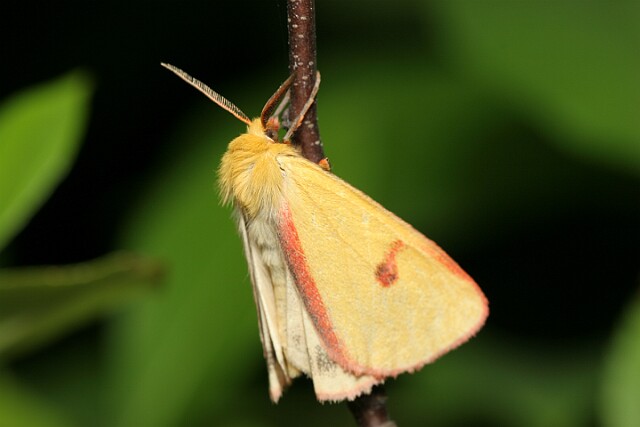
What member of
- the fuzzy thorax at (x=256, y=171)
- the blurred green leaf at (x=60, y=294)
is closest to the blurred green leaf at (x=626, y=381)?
the fuzzy thorax at (x=256, y=171)

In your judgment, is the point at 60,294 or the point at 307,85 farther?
the point at 60,294

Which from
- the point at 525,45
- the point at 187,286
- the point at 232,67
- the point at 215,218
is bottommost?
the point at 187,286

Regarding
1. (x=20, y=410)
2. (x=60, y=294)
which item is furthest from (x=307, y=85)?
(x=20, y=410)

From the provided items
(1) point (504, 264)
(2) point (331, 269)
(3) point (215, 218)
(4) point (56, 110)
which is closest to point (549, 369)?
(1) point (504, 264)

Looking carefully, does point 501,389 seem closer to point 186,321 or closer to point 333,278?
point 186,321

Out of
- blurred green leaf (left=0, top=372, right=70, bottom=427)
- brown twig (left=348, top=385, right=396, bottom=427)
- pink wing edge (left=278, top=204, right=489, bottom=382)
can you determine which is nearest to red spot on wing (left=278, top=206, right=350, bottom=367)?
pink wing edge (left=278, top=204, right=489, bottom=382)

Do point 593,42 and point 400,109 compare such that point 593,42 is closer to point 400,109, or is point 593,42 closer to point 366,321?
point 400,109
